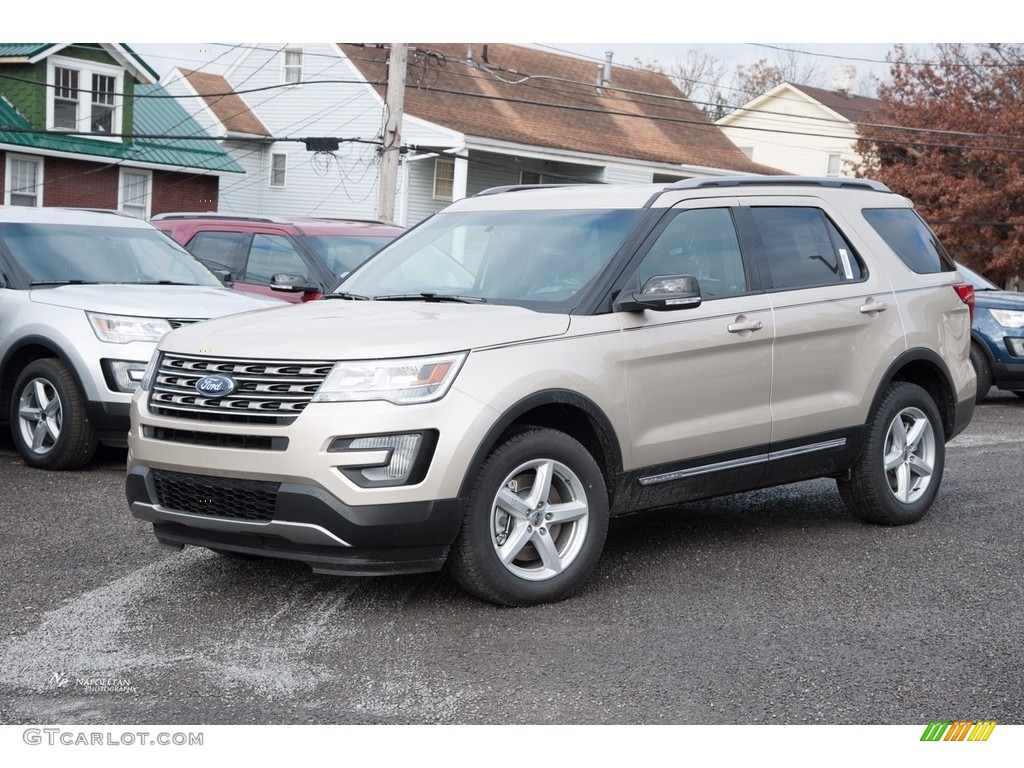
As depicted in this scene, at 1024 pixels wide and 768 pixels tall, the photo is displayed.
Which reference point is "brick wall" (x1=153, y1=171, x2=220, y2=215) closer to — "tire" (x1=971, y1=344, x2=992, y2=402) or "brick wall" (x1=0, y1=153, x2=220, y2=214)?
"brick wall" (x1=0, y1=153, x2=220, y2=214)

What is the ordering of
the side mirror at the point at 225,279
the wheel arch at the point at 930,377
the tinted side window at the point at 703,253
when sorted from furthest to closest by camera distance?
the side mirror at the point at 225,279, the wheel arch at the point at 930,377, the tinted side window at the point at 703,253

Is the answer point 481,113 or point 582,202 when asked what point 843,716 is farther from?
point 481,113

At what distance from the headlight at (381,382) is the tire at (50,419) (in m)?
4.37

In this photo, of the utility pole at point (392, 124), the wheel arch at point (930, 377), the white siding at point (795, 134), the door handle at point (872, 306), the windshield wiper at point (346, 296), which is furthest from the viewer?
the white siding at point (795, 134)

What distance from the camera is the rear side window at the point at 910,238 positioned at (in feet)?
26.4

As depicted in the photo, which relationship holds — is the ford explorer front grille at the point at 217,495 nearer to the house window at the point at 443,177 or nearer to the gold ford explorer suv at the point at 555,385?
the gold ford explorer suv at the point at 555,385

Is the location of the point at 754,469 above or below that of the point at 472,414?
below

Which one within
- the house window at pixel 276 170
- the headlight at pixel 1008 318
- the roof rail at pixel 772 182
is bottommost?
the house window at pixel 276 170

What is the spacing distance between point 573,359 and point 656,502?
96 centimetres

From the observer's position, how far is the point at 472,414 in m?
5.64

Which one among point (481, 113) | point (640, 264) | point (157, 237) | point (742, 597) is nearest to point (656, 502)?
point (742, 597)

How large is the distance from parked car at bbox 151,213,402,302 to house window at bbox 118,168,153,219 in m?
24.3

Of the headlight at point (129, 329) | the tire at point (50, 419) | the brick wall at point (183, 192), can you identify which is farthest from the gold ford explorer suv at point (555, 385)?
the brick wall at point (183, 192)

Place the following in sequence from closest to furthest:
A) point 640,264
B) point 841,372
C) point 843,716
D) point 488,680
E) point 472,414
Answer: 1. point 843,716
2. point 488,680
3. point 472,414
4. point 640,264
5. point 841,372
